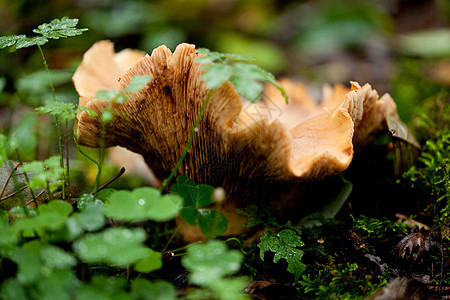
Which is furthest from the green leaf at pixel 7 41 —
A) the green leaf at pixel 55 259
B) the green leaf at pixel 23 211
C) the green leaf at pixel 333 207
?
the green leaf at pixel 333 207

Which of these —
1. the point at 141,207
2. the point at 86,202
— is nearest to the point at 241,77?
the point at 141,207

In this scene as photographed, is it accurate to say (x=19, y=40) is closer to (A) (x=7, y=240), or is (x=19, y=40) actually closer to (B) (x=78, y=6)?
(A) (x=7, y=240)

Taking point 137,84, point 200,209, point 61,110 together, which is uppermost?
point 137,84

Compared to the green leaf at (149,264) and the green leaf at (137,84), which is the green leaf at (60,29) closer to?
the green leaf at (137,84)

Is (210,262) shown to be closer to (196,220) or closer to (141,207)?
(141,207)

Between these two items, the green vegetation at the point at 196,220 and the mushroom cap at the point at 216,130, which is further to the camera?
the mushroom cap at the point at 216,130

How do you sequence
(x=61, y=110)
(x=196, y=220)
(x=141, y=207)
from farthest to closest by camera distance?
1. (x=196, y=220)
2. (x=61, y=110)
3. (x=141, y=207)

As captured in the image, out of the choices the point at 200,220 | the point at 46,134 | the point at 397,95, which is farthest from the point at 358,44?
the point at 200,220
